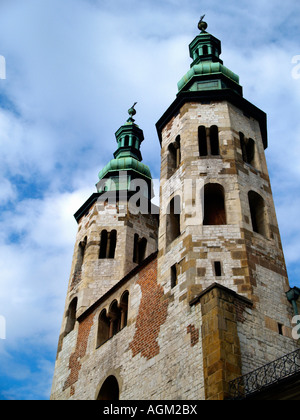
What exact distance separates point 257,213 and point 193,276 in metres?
4.89

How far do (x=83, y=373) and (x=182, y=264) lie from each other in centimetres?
694

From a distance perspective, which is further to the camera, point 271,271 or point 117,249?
point 117,249

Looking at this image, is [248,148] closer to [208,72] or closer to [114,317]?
[208,72]

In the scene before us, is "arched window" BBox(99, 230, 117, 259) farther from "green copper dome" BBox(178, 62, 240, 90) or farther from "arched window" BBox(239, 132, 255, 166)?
"arched window" BBox(239, 132, 255, 166)

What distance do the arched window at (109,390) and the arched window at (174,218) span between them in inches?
235

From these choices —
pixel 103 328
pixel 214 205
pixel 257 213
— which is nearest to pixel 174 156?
pixel 214 205

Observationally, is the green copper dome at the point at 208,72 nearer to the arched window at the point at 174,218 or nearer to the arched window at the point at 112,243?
the arched window at the point at 174,218

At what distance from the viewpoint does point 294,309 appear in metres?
18.0

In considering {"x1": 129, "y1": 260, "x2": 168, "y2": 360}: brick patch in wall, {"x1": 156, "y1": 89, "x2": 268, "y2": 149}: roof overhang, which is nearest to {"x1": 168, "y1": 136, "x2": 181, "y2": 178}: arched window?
{"x1": 156, "y1": 89, "x2": 268, "y2": 149}: roof overhang

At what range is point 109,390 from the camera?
2033cm

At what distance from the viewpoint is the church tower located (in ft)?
52.5

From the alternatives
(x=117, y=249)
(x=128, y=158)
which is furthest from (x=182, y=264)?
(x=128, y=158)

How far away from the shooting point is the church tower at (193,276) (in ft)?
52.5
